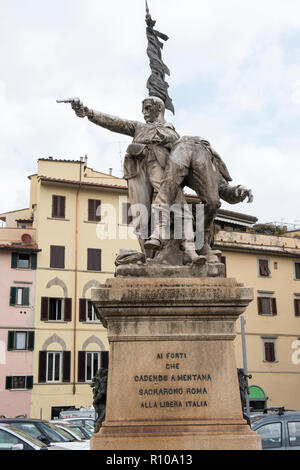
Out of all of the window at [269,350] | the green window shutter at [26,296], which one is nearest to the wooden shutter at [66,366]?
the green window shutter at [26,296]

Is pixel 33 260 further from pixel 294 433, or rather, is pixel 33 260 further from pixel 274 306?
pixel 294 433

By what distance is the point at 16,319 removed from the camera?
40.1 meters

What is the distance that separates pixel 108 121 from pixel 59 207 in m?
36.0

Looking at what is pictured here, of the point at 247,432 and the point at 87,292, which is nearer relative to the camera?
the point at 247,432

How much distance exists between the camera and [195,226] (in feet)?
25.0

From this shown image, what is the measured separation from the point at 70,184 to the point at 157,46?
35.1m

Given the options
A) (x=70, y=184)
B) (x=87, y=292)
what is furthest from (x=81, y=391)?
(x=70, y=184)

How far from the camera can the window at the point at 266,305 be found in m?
47.1

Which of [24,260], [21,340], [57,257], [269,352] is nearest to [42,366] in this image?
[21,340]

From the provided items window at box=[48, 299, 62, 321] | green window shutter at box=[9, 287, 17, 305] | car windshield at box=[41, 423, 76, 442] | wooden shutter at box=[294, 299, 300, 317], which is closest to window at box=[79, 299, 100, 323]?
window at box=[48, 299, 62, 321]

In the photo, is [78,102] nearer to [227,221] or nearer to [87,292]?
[87,292]
